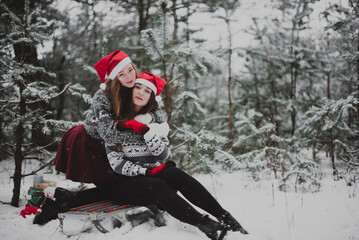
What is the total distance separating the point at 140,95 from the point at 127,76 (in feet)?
0.92

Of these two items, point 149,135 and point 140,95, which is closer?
point 149,135

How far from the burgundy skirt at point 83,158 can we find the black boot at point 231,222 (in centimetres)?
127

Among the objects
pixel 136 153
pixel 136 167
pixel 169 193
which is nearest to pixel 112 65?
pixel 136 153

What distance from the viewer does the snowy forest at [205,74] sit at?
3.74 m

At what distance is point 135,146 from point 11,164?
5.48 m

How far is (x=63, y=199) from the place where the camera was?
2754mm

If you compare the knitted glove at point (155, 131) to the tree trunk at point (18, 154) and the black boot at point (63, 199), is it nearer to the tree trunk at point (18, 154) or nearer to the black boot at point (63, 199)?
the black boot at point (63, 199)

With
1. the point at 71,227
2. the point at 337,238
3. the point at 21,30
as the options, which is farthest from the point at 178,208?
the point at 21,30

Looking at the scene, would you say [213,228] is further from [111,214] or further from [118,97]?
[118,97]

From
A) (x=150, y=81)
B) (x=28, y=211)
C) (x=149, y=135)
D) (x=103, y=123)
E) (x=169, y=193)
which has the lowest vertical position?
(x=28, y=211)

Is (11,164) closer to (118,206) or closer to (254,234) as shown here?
(118,206)

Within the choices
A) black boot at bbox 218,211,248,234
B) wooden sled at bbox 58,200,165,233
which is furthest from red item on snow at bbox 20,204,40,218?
black boot at bbox 218,211,248,234

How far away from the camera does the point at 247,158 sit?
5332 millimetres

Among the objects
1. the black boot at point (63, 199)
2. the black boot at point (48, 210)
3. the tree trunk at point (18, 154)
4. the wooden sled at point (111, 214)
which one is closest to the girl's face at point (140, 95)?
the wooden sled at point (111, 214)
